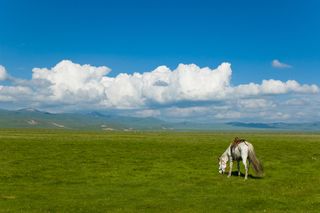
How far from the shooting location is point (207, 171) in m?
39.2

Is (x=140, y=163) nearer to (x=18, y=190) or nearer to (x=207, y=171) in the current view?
(x=207, y=171)

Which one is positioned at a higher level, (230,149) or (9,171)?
(230,149)

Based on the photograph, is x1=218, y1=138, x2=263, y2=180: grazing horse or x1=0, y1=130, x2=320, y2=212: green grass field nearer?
x1=0, y1=130, x2=320, y2=212: green grass field

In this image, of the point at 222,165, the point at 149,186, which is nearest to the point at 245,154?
the point at 222,165

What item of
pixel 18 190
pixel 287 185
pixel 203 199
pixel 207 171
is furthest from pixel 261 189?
pixel 18 190

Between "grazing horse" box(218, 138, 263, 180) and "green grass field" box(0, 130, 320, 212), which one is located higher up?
"grazing horse" box(218, 138, 263, 180)

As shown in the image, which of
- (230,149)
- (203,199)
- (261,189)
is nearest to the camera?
(203,199)

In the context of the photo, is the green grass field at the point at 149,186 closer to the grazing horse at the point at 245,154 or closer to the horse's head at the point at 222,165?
the horse's head at the point at 222,165

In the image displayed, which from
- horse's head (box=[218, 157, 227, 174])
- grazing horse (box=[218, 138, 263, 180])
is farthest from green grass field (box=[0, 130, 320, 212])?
grazing horse (box=[218, 138, 263, 180])

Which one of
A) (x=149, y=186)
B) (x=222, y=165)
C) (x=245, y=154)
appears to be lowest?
(x=149, y=186)

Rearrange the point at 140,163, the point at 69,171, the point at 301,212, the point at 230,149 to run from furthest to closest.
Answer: the point at 140,163 → the point at 69,171 → the point at 230,149 → the point at 301,212

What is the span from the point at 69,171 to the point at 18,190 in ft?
30.2

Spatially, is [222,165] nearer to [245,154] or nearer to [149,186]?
[245,154]

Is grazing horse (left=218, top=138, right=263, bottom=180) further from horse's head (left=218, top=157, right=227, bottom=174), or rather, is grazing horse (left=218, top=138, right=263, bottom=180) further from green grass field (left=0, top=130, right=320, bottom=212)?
horse's head (left=218, top=157, right=227, bottom=174)
